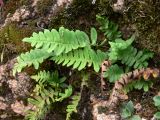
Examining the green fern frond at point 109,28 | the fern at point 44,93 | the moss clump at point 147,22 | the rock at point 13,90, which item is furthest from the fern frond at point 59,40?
the rock at point 13,90

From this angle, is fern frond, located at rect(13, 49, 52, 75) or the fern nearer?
fern frond, located at rect(13, 49, 52, 75)

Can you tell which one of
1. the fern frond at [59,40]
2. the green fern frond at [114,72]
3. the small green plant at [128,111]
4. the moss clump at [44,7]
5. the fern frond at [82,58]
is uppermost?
the moss clump at [44,7]

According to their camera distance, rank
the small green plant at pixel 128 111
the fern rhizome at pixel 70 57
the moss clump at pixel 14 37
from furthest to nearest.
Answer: the moss clump at pixel 14 37
the fern rhizome at pixel 70 57
the small green plant at pixel 128 111

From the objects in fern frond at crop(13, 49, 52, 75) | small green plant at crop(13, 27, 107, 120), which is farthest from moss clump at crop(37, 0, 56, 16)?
fern frond at crop(13, 49, 52, 75)

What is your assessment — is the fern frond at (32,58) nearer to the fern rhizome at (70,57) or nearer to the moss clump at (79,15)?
the fern rhizome at (70,57)

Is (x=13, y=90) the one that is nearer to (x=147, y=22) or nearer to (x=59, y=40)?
(x=59, y=40)

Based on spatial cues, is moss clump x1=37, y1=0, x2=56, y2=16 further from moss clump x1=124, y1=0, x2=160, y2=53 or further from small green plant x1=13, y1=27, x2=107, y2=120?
moss clump x1=124, y1=0, x2=160, y2=53

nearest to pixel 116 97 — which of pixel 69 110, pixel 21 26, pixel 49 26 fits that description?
pixel 69 110
